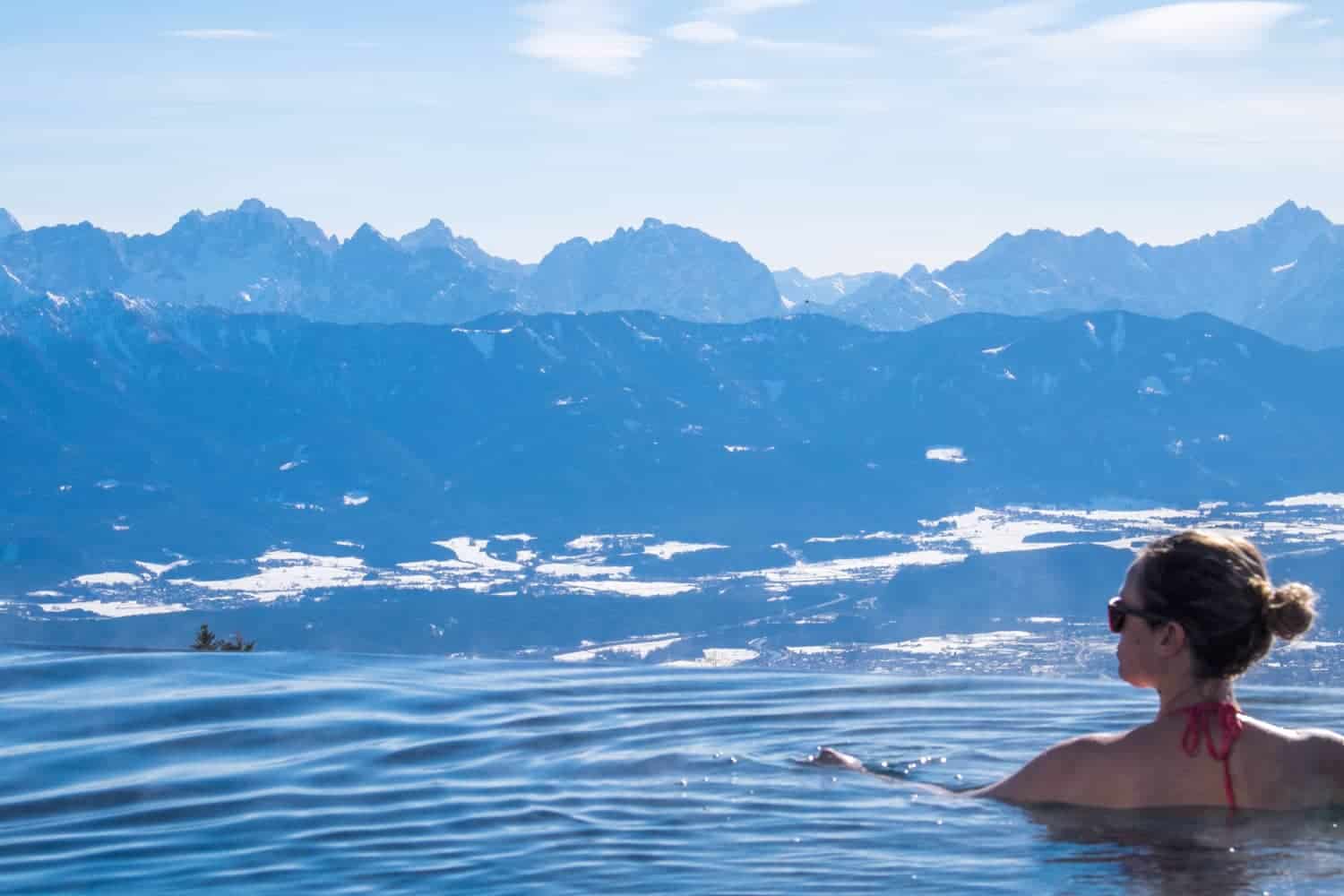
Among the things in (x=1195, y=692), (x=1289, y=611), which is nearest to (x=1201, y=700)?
(x=1195, y=692)

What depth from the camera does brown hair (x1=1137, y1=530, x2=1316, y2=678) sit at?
6.07m

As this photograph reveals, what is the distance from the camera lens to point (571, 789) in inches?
340

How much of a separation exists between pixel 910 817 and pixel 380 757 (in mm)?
3430

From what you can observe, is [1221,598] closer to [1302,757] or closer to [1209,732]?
[1209,732]

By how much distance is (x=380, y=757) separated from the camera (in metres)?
9.80

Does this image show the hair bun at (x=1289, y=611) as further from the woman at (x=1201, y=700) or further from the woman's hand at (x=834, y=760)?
the woman's hand at (x=834, y=760)

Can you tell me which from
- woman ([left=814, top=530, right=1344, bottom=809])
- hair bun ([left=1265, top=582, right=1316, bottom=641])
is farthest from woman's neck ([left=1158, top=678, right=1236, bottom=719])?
hair bun ([left=1265, top=582, right=1316, bottom=641])

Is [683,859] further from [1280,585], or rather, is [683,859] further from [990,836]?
[1280,585]

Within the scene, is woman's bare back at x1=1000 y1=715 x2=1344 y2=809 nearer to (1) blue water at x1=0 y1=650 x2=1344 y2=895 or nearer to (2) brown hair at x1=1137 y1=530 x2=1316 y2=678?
(1) blue water at x1=0 y1=650 x2=1344 y2=895

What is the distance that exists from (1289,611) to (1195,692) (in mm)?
583

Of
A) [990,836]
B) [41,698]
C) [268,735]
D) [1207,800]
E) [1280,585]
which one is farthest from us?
[41,698]

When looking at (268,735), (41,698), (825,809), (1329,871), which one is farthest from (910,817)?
(41,698)

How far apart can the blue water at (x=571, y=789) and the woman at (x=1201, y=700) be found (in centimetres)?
13

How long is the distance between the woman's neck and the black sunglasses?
301 mm
